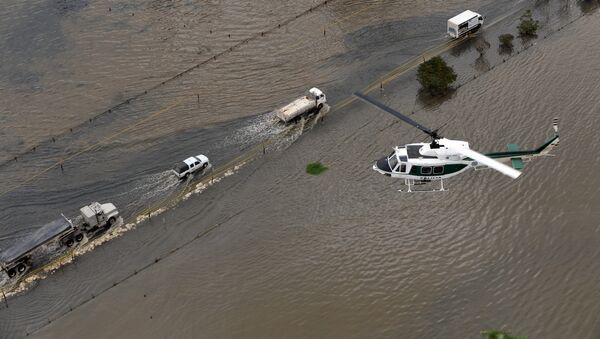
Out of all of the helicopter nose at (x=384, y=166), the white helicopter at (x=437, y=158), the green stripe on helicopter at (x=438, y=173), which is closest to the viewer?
the white helicopter at (x=437, y=158)

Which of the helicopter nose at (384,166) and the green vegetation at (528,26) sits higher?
the green vegetation at (528,26)

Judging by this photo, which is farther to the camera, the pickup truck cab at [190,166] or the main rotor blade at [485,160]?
the pickup truck cab at [190,166]

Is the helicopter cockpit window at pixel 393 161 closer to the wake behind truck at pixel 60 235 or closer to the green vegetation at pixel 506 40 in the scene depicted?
the wake behind truck at pixel 60 235

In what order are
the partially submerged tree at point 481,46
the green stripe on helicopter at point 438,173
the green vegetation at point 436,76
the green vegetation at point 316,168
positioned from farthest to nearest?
the partially submerged tree at point 481,46
the green vegetation at point 436,76
the green vegetation at point 316,168
the green stripe on helicopter at point 438,173

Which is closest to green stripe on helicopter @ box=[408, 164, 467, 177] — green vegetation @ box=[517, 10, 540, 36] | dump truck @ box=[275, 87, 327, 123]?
dump truck @ box=[275, 87, 327, 123]

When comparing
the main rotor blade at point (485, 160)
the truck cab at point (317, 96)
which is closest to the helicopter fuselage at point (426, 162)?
the main rotor blade at point (485, 160)

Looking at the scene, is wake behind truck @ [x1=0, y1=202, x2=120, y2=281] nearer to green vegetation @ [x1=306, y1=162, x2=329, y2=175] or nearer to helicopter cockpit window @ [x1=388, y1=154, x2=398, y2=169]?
green vegetation @ [x1=306, y1=162, x2=329, y2=175]

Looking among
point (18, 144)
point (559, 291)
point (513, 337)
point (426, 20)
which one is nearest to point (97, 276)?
point (18, 144)
